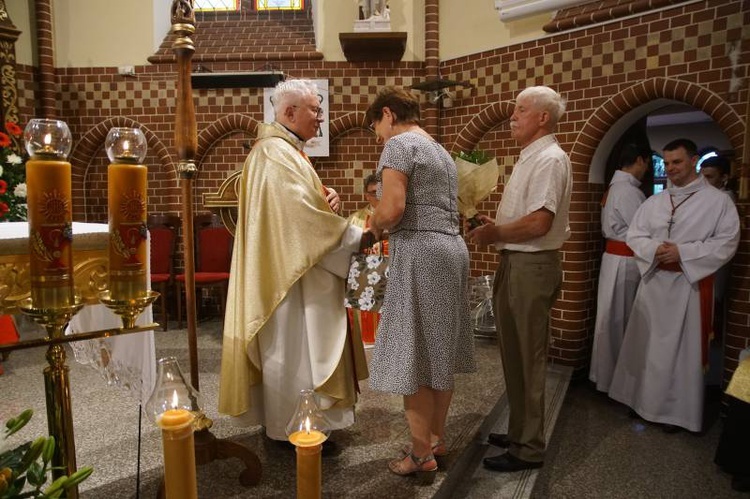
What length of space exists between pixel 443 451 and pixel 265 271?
1.24m

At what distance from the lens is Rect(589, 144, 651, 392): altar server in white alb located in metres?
4.66

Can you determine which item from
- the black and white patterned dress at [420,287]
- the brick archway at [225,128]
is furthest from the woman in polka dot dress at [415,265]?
the brick archway at [225,128]

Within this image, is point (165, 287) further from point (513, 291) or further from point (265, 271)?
point (513, 291)

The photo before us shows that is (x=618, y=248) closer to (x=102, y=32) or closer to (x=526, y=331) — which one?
(x=526, y=331)

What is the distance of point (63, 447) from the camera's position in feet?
3.77

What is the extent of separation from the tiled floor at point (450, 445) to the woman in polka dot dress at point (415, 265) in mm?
432

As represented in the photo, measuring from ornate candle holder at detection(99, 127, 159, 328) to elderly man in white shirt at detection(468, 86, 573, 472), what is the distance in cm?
188

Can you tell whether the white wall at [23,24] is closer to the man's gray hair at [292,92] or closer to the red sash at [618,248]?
the man's gray hair at [292,92]

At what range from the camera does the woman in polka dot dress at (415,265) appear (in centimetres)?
Result: 236

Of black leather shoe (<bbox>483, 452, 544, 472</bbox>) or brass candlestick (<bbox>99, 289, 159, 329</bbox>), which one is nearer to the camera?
brass candlestick (<bbox>99, 289, 159, 329</bbox>)

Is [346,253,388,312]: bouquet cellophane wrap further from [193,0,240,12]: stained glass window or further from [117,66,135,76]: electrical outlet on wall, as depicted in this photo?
[193,0,240,12]: stained glass window

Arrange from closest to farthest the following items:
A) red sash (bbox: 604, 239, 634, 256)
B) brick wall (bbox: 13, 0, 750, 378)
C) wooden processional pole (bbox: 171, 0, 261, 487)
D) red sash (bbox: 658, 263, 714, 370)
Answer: wooden processional pole (bbox: 171, 0, 261, 487)
red sash (bbox: 658, 263, 714, 370)
brick wall (bbox: 13, 0, 750, 378)
red sash (bbox: 604, 239, 634, 256)

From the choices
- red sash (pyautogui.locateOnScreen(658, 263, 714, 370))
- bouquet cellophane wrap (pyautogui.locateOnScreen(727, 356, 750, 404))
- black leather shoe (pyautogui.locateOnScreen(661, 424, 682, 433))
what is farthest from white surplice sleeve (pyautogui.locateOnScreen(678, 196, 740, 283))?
black leather shoe (pyautogui.locateOnScreen(661, 424, 682, 433))

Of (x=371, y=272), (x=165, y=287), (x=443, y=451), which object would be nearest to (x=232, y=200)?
(x=371, y=272)
